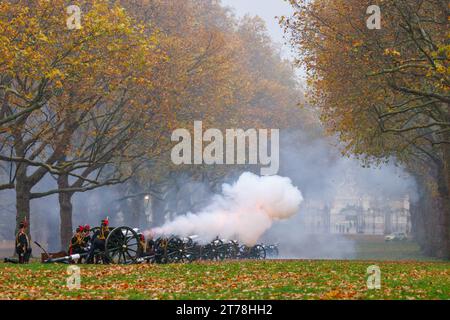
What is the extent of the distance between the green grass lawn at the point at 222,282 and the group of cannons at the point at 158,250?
3.10m

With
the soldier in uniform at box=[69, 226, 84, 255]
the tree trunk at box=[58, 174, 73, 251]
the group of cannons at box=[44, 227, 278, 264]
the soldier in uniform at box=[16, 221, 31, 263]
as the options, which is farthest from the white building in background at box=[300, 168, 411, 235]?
the soldier in uniform at box=[16, 221, 31, 263]

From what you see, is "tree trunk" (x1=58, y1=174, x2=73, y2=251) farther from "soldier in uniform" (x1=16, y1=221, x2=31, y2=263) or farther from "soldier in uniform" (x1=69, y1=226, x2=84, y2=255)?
"soldier in uniform" (x1=16, y1=221, x2=31, y2=263)

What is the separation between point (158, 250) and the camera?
36156 millimetres

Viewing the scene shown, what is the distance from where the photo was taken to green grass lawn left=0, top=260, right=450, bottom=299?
19125 mm

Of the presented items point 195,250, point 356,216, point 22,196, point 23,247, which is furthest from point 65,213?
point 356,216

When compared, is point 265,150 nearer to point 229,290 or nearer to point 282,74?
point 282,74

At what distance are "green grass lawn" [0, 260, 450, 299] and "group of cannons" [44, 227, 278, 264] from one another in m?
3.10

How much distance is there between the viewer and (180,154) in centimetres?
5850

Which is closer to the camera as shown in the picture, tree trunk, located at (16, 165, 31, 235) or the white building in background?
tree trunk, located at (16, 165, 31, 235)

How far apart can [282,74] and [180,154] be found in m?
42.1

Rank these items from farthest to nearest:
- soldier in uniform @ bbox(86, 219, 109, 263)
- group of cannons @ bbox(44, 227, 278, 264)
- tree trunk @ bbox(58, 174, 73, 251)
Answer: tree trunk @ bbox(58, 174, 73, 251)
group of cannons @ bbox(44, 227, 278, 264)
soldier in uniform @ bbox(86, 219, 109, 263)

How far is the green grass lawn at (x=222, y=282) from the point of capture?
62.7ft

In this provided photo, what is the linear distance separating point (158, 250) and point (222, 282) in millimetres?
13863
